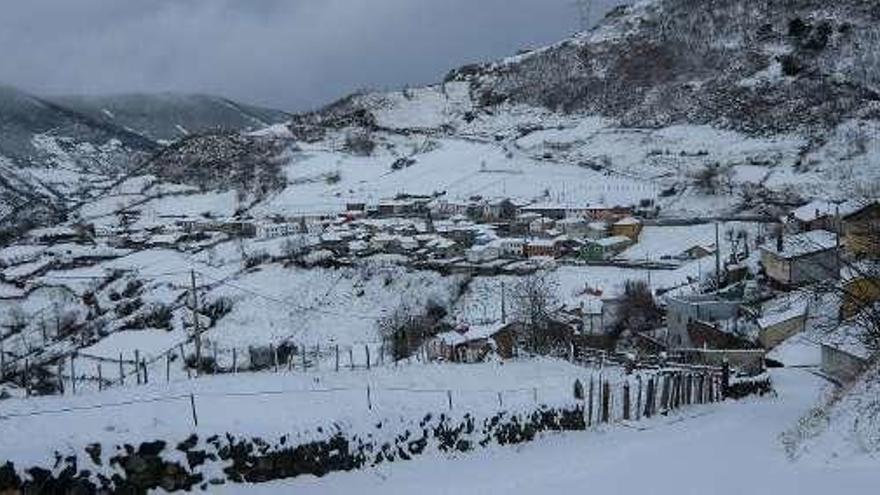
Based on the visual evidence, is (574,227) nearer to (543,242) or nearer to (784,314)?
(543,242)

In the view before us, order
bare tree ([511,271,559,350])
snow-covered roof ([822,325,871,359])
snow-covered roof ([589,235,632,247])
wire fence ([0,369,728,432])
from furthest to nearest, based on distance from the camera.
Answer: snow-covered roof ([589,235,632,247]), bare tree ([511,271,559,350]), snow-covered roof ([822,325,871,359]), wire fence ([0,369,728,432])

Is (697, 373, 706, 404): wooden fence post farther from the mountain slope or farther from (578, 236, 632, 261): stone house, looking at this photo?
the mountain slope

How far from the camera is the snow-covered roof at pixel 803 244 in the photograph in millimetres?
54850

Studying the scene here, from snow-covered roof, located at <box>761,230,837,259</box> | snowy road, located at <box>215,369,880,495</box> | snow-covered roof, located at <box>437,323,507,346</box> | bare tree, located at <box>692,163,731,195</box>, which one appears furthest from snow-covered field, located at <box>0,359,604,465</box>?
bare tree, located at <box>692,163,731,195</box>

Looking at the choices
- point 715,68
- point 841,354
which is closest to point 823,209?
point 841,354

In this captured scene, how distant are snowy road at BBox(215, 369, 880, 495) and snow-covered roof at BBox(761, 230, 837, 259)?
34.9 metres

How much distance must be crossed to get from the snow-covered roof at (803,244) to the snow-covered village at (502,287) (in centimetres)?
40

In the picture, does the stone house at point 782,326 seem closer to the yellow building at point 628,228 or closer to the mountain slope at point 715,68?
the yellow building at point 628,228

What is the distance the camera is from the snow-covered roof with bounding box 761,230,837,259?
180 feet

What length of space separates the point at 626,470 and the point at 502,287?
51.0m

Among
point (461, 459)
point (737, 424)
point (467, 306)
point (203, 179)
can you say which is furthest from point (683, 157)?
point (461, 459)

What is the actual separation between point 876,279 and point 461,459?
10267 millimetres

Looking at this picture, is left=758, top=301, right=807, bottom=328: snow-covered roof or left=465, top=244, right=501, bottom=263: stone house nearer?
left=758, top=301, right=807, bottom=328: snow-covered roof

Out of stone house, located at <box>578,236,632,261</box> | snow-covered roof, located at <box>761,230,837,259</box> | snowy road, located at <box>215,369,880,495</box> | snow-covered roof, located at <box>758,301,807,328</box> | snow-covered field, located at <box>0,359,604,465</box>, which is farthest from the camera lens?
stone house, located at <box>578,236,632,261</box>
